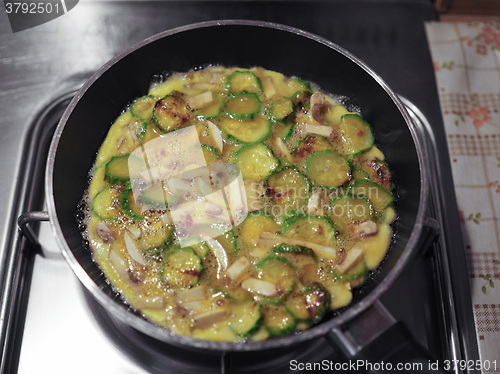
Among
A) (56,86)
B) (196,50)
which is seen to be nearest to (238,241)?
(196,50)

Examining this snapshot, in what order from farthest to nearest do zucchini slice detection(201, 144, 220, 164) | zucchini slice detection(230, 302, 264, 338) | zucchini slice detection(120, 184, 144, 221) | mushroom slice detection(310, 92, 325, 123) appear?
mushroom slice detection(310, 92, 325, 123)
zucchini slice detection(201, 144, 220, 164)
zucchini slice detection(120, 184, 144, 221)
zucchini slice detection(230, 302, 264, 338)

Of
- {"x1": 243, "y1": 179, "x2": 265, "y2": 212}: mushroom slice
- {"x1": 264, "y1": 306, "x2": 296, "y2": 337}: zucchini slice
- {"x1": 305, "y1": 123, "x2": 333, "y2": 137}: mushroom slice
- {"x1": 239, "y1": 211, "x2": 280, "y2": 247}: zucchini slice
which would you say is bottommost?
{"x1": 264, "y1": 306, "x2": 296, "y2": 337}: zucchini slice

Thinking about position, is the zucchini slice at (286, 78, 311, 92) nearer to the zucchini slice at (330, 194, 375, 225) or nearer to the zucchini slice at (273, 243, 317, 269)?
the zucchini slice at (330, 194, 375, 225)

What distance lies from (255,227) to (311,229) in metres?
0.22

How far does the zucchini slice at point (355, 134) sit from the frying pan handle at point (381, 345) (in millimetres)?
802

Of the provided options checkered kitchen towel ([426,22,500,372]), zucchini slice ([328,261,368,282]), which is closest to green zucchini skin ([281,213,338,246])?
zucchini slice ([328,261,368,282])

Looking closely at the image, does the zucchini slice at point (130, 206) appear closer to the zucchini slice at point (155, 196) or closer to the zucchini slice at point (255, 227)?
the zucchini slice at point (155, 196)

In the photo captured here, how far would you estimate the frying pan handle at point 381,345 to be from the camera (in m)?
1.39

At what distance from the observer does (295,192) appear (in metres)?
1.91

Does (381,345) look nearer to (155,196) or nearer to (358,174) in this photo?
(358,174)

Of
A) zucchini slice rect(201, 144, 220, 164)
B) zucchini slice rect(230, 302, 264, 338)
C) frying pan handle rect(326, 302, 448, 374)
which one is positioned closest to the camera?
frying pan handle rect(326, 302, 448, 374)

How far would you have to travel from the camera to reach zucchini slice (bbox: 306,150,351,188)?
6.41 feet

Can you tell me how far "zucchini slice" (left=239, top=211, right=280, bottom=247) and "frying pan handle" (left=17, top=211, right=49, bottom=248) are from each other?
A: 740 millimetres

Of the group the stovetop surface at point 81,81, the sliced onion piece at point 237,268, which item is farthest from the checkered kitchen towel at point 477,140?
the sliced onion piece at point 237,268
